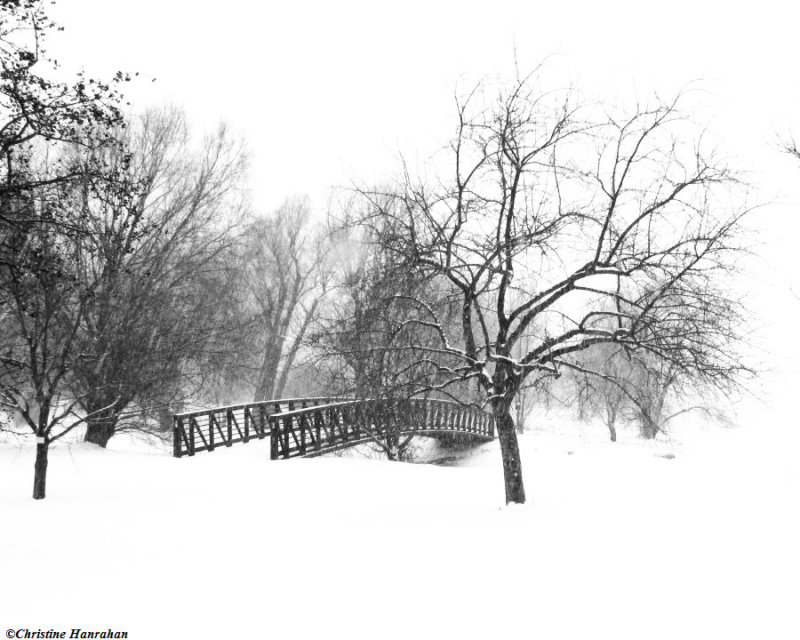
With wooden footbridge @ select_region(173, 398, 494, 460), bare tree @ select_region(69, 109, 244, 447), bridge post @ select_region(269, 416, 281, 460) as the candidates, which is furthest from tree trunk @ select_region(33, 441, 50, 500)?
bridge post @ select_region(269, 416, 281, 460)

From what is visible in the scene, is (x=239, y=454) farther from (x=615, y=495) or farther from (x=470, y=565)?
(x=470, y=565)

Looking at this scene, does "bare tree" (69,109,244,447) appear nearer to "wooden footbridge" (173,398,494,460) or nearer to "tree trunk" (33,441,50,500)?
"wooden footbridge" (173,398,494,460)

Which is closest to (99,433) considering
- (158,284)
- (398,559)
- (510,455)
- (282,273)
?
(158,284)

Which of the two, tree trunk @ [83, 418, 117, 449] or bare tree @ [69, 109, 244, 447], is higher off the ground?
bare tree @ [69, 109, 244, 447]

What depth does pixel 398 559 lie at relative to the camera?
19.4 ft

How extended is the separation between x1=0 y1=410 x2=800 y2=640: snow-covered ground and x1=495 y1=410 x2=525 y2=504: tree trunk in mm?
354

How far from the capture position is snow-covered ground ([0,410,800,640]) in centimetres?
448

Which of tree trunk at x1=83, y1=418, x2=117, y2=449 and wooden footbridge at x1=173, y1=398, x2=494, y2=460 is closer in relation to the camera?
wooden footbridge at x1=173, y1=398, x2=494, y2=460

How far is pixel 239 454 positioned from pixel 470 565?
10.5 metres

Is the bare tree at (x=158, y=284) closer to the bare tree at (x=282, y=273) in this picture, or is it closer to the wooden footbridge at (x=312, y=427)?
the wooden footbridge at (x=312, y=427)

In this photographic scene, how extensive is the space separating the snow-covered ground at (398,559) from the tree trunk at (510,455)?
0.35m

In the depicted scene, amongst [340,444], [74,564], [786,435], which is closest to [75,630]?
[74,564]

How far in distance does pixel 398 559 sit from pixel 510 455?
278cm

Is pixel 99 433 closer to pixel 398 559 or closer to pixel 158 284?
pixel 158 284
